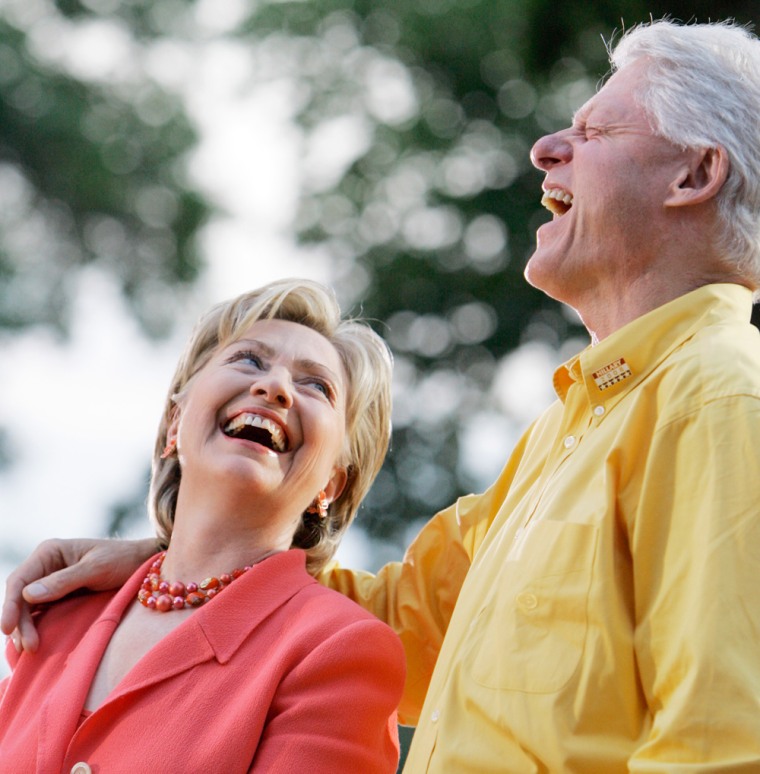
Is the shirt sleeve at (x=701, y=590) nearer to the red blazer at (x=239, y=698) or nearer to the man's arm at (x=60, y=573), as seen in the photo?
the red blazer at (x=239, y=698)

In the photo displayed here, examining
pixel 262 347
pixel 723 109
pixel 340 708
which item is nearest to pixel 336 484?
pixel 262 347

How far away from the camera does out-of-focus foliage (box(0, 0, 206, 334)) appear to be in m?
5.62

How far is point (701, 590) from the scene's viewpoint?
65.7 inches

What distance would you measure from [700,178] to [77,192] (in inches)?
156

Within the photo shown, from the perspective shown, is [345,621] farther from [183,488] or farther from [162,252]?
[162,252]

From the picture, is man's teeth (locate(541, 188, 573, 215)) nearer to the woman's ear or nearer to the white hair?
the white hair

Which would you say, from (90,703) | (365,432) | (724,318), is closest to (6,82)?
(365,432)

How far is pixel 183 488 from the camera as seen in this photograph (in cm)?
256

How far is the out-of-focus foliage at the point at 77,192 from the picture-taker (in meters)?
5.62

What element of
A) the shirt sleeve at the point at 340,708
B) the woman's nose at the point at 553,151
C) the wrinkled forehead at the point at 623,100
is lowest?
the shirt sleeve at the point at 340,708

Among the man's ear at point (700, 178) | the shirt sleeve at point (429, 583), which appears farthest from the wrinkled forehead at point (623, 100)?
the shirt sleeve at point (429, 583)

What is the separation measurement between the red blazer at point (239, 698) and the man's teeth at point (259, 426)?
9.0 inches

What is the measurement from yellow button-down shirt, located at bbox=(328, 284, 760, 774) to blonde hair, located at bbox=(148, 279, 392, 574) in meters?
0.70

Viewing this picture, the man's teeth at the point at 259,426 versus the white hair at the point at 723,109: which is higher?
the white hair at the point at 723,109
